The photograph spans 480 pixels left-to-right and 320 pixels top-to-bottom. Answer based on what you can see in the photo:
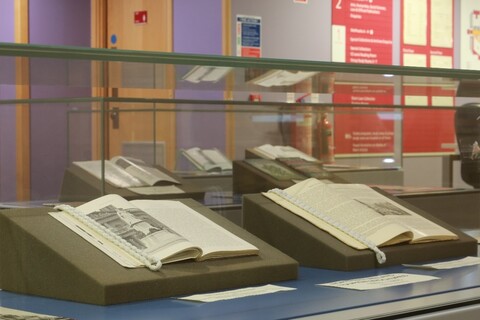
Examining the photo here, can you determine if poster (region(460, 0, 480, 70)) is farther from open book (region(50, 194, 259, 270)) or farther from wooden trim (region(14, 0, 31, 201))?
open book (region(50, 194, 259, 270))

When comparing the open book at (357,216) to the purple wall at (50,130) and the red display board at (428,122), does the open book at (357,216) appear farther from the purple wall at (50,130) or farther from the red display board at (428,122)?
the purple wall at (50,130)

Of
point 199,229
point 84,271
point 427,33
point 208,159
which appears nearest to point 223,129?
point 208,159

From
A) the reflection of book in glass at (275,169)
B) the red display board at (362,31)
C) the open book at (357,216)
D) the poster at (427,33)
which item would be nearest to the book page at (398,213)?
the open book at (357,216)

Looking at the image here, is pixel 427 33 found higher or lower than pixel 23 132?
higher

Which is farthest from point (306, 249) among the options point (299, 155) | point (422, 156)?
point (422, 156)

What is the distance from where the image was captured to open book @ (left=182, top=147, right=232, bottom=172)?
6.20ft

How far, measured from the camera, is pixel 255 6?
261 inches

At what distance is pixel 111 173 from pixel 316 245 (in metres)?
0.39

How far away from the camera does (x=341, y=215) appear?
1.57 meters

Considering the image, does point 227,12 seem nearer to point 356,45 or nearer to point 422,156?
point 356,45

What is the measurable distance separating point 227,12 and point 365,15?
1327 mm

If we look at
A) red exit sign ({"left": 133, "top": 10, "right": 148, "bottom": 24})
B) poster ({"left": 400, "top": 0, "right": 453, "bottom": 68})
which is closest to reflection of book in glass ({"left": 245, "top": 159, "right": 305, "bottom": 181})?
red exit sign ({"left": 133, "top": 10, "right": 148, "bottom": 24})

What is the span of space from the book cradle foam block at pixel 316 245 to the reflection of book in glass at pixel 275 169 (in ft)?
0.80

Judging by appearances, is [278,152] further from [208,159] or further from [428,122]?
[428,122]
